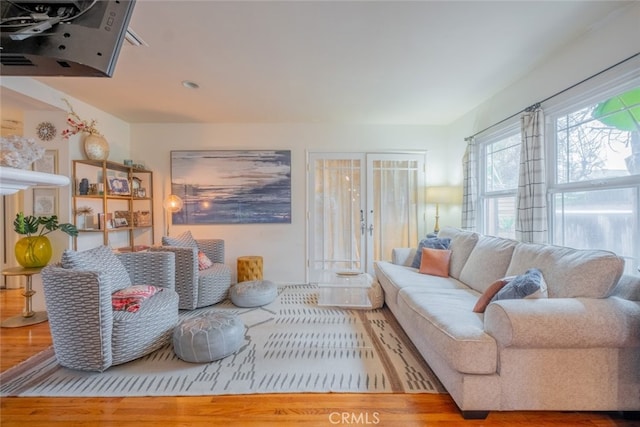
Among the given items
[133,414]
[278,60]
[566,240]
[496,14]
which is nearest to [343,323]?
[133,414]

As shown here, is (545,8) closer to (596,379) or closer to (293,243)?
(596,379)

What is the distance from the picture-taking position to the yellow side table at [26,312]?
2.76 m

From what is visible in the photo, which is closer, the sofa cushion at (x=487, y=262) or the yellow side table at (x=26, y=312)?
the sofa cushion at (x=487, y=262)

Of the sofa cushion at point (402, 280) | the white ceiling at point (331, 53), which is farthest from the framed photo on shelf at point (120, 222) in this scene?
the sofa cushion at point (402, 280)

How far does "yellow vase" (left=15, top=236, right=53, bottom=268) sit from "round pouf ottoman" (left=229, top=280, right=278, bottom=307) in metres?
2.00

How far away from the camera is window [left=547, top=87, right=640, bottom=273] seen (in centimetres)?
191

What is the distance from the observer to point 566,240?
241 centimetres

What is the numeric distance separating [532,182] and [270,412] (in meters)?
2.87

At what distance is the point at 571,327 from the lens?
4.92ft

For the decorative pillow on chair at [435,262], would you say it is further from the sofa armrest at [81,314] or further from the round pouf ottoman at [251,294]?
the sofa armrest at [81,314]

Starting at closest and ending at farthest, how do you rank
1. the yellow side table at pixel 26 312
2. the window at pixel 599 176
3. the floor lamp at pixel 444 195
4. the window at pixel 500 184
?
the window at pixel 599 176, the yellow side table at pixel 26 312, the window at pixel 500 184, the floor lamp at pixel 444 195

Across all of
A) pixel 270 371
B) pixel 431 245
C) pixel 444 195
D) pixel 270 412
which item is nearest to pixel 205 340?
pixel 270 371

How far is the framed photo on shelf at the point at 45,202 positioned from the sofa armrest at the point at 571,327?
4518 millimetres

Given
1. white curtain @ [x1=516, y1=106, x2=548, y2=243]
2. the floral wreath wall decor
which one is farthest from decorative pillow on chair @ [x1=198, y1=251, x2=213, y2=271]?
white curtain @ [x1=516, y1=106, x2=548, y2=243]
